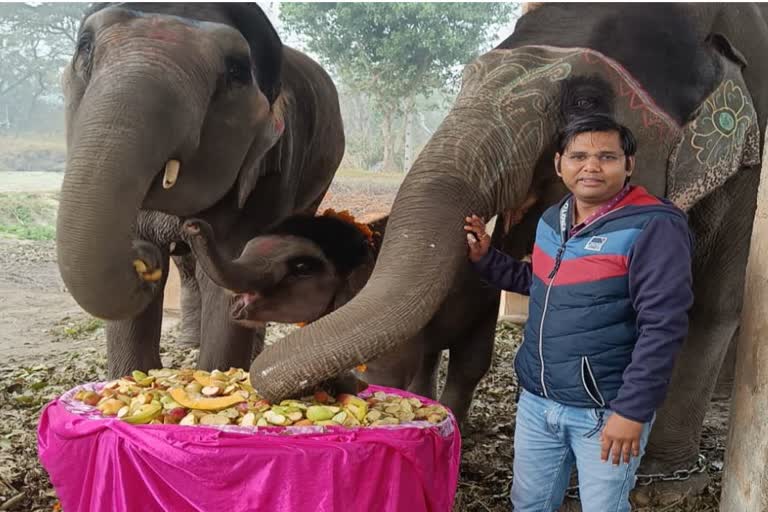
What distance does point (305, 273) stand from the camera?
2947mm

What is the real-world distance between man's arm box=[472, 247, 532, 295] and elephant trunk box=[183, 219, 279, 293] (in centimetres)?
72

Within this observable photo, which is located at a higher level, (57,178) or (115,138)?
(115,138)

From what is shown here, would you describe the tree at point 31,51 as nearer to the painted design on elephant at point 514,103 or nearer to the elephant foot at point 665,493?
the painted design on elephant at point 514,103

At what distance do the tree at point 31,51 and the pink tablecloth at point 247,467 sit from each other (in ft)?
42.9

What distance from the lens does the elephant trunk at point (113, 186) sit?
225cm

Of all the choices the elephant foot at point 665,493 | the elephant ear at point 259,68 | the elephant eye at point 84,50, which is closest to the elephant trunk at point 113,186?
the elephant eye at point 84,50

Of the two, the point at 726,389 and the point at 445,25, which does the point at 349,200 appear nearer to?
the point at 445,25

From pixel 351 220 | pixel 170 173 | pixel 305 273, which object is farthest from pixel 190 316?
pixel 170 173

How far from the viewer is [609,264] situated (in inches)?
83.0

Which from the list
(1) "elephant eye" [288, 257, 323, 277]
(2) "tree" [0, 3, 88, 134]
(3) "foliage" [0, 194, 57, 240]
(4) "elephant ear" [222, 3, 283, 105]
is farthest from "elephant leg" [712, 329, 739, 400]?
(2) "tree" [0, 3, 88, 134]

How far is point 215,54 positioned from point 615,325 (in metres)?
1.59

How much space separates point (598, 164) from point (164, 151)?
4.19 feet

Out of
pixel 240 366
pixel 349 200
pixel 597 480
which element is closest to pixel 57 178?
pixel 349 200

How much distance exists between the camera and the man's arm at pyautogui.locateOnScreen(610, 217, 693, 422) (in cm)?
198
